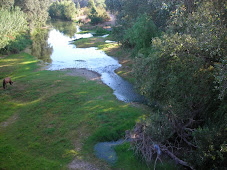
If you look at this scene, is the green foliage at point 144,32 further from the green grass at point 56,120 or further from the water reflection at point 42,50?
the water reflection at point 42,50

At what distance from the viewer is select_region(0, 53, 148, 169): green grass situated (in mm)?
12758

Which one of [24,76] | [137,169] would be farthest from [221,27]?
[24,76]

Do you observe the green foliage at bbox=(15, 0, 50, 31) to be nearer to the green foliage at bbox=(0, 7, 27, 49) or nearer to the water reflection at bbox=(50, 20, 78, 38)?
the green foliage at bbox=(0, 7, 27, 49)

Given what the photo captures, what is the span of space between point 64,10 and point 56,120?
354 ft

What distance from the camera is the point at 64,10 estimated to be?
11325 cm

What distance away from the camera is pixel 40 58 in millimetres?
41031

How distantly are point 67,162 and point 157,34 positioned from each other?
63.1 feet

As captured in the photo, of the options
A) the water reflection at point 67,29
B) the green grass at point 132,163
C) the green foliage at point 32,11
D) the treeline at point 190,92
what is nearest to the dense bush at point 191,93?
the treeline at point 190,92

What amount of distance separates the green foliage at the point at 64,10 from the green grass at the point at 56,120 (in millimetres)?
94386

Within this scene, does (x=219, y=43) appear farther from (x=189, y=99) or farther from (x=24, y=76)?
(x=24, y=76)

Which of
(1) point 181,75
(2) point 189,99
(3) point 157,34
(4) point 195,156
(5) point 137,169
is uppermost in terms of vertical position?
(3) point 157,34

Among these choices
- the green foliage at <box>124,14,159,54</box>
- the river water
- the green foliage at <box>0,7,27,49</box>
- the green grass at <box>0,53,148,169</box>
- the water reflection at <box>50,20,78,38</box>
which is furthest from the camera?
the water reflection at <box>50,20,78,38</box>

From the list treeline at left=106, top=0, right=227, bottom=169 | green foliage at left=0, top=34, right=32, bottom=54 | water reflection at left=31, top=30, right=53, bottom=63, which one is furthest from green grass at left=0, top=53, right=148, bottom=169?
green foliage at left=0, top=34, right=32, bottom=54

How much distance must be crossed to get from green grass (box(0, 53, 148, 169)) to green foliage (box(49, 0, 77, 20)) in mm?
94386
